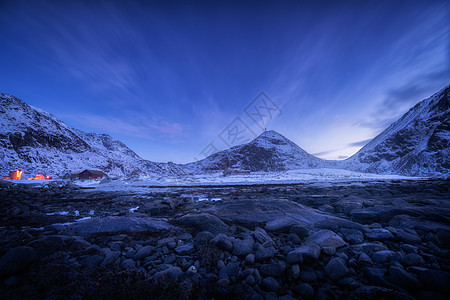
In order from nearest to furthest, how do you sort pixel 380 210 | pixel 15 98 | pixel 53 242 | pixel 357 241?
pixel 53 242 < pixel 357 241 < pixel 380 210 < pixel 15 98

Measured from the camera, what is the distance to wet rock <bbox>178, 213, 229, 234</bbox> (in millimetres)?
4840

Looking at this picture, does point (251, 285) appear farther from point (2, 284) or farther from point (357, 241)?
point (2, 284)

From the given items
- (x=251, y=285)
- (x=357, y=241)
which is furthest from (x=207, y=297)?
(x=357, y=241)

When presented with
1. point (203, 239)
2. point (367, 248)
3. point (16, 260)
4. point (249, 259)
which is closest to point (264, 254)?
point (249, 259)

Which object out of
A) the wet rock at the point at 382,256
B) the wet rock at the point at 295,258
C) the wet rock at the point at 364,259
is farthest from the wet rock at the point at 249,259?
the wet rock at the point at 382,256

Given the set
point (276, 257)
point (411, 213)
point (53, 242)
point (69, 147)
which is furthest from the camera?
point (69, 147)

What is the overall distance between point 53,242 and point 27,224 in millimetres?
4295

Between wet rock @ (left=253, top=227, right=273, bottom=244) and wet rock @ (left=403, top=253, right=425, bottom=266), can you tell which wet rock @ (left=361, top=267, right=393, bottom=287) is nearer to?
wet rock @ (left=403, top=253, right=425, bottom=266)

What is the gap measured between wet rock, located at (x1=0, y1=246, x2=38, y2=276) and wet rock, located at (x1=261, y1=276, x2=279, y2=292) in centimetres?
382

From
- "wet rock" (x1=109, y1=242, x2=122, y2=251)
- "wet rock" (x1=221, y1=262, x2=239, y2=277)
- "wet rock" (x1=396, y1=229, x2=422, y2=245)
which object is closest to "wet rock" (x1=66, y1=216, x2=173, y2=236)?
"wet rock" (x1=109, y1=242, x2=122, y2=251)

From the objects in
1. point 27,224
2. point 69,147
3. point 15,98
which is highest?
point 15,98

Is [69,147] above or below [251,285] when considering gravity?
above

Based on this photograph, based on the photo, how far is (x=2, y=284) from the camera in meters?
2.42

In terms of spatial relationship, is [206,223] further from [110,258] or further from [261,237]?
[110,258]
